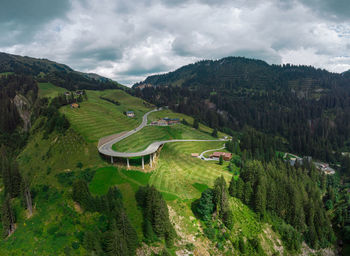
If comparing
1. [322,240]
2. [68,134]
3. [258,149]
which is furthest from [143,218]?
[258,149]

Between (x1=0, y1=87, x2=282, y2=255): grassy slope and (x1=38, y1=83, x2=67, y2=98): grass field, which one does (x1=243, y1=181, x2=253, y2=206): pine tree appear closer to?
(x1=0, y1=87, x2=282, y2=255): grassy slope

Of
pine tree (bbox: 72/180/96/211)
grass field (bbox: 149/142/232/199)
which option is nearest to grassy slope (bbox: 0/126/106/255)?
pine tree (bbox: 72/180/96/211)

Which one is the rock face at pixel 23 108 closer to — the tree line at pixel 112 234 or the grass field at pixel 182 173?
the grass field at pixel 182 173

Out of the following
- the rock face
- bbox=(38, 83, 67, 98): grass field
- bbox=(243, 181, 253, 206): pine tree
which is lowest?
bbox=(243, 181, 253, 206): pine tree

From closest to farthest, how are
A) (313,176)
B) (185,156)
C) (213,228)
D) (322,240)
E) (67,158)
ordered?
(213,228) → (322,240) → (67,158) → (185,156) → (313,176)

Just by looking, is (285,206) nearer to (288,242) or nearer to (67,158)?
(288,242)

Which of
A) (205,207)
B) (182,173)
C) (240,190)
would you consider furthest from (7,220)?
(240,190)
